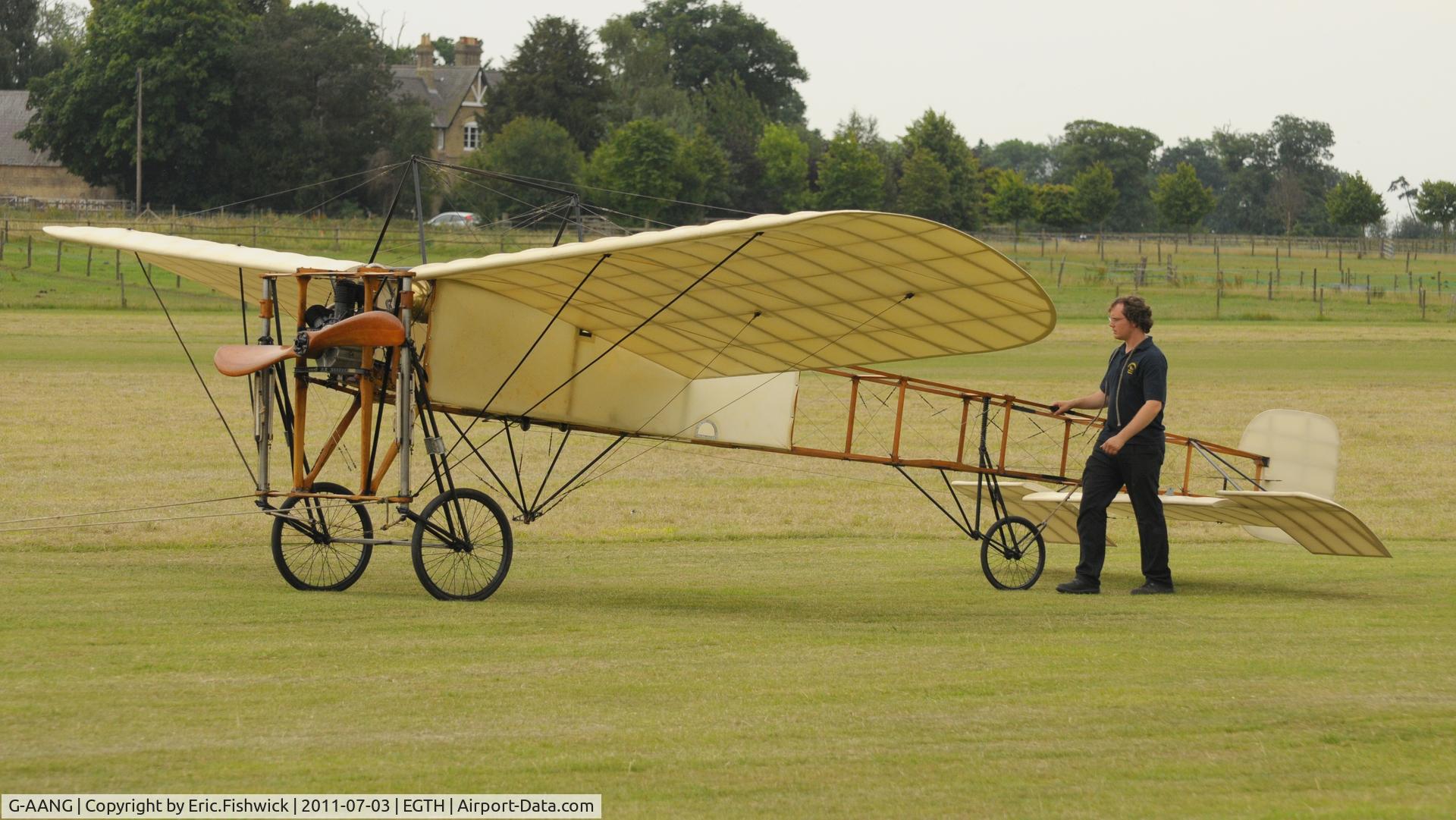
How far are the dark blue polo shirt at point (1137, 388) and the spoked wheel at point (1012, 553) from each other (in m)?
0.95

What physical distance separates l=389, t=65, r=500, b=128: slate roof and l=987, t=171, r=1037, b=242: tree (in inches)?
1257

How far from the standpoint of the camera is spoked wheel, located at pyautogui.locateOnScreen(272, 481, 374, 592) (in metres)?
9.38

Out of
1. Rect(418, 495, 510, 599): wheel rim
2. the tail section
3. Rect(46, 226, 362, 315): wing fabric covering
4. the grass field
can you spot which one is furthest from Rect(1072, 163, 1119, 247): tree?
Rect(418, 495, 510, 599): wheel rim

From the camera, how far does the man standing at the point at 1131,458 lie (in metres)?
9.86

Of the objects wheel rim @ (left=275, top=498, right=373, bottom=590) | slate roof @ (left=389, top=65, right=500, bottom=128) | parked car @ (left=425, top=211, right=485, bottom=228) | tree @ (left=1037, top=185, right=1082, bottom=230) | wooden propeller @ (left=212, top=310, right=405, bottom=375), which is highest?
slate roof @ (left=389, top=65, right=500, bottom=128)

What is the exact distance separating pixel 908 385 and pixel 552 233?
42.4 metres

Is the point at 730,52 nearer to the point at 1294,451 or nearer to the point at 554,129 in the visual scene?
the point at 554,129

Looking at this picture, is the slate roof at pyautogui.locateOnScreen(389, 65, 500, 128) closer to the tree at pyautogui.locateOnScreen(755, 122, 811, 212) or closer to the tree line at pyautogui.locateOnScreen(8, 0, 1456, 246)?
the tree line at pyautogui.locateOnScreen(8, 0, 1456, 246)

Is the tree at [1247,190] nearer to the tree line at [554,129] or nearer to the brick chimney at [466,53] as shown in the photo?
the tree line at [554,129]

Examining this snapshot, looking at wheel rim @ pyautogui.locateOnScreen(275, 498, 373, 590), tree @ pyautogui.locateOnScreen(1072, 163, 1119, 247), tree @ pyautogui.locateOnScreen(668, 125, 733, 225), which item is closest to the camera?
wheel rim @ pyautogui.locateOnScreen(275, 498, 373, 590)

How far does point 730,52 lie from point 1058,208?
115 feet

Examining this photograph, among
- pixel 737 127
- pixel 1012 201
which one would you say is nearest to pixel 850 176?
pixel 1012 201

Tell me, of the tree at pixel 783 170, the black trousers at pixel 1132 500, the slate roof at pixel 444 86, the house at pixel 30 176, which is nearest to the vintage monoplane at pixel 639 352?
the black trousers at pixel 1132 500

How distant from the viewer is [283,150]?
69.9 meters
